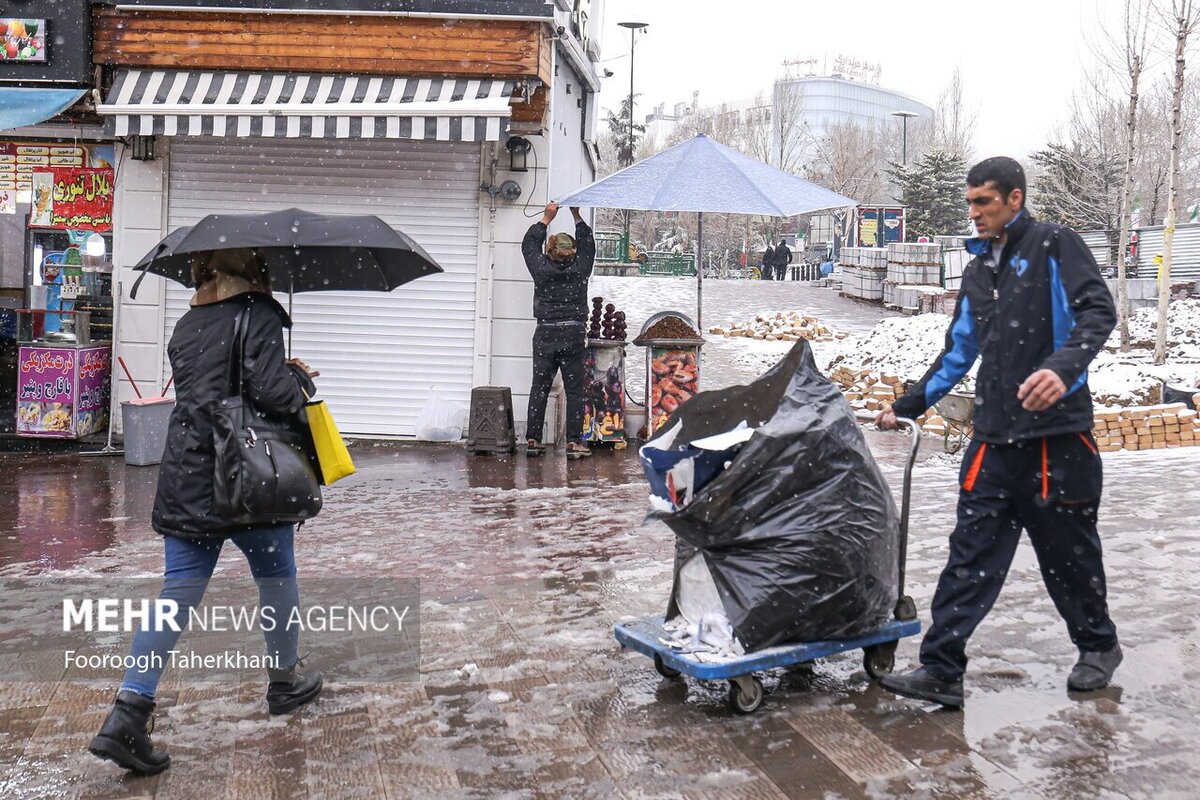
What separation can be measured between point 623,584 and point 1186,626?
267 cm

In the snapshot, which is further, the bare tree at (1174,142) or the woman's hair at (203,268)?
the bare tree at (1174,142)

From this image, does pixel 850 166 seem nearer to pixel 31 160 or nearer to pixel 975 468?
pixel 31 160

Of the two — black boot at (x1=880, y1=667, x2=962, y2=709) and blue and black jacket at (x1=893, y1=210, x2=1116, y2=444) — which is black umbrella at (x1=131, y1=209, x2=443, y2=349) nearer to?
blue and black jacket at (x1=893, y1=210, x2=1116, y2=444)

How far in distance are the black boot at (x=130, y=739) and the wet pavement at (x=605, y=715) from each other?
0.06m

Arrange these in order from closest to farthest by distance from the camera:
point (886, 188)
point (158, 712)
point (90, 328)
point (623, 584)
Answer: point (158, 712), point (623, 584), point (90, 328), point (886, 188)

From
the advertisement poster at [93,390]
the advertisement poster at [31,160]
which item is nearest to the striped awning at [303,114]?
the advertisement poster at [31,160]

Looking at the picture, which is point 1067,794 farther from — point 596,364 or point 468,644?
point 596,364

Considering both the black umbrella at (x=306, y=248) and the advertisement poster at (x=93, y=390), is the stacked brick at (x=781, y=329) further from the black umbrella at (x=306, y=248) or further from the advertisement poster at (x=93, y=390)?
the black umbrella at (x=306, y=248)

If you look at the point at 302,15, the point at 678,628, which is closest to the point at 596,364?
the point at 302,15

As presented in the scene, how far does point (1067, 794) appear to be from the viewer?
359 cm

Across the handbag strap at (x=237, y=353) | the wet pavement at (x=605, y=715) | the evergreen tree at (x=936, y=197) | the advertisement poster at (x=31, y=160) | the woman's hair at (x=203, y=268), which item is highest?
the evergreen tree at (x=936, y=197)

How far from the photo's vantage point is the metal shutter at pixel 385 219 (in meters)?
11.1

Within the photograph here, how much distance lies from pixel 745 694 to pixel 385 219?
312 inches

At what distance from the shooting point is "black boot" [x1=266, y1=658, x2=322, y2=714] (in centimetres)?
434
